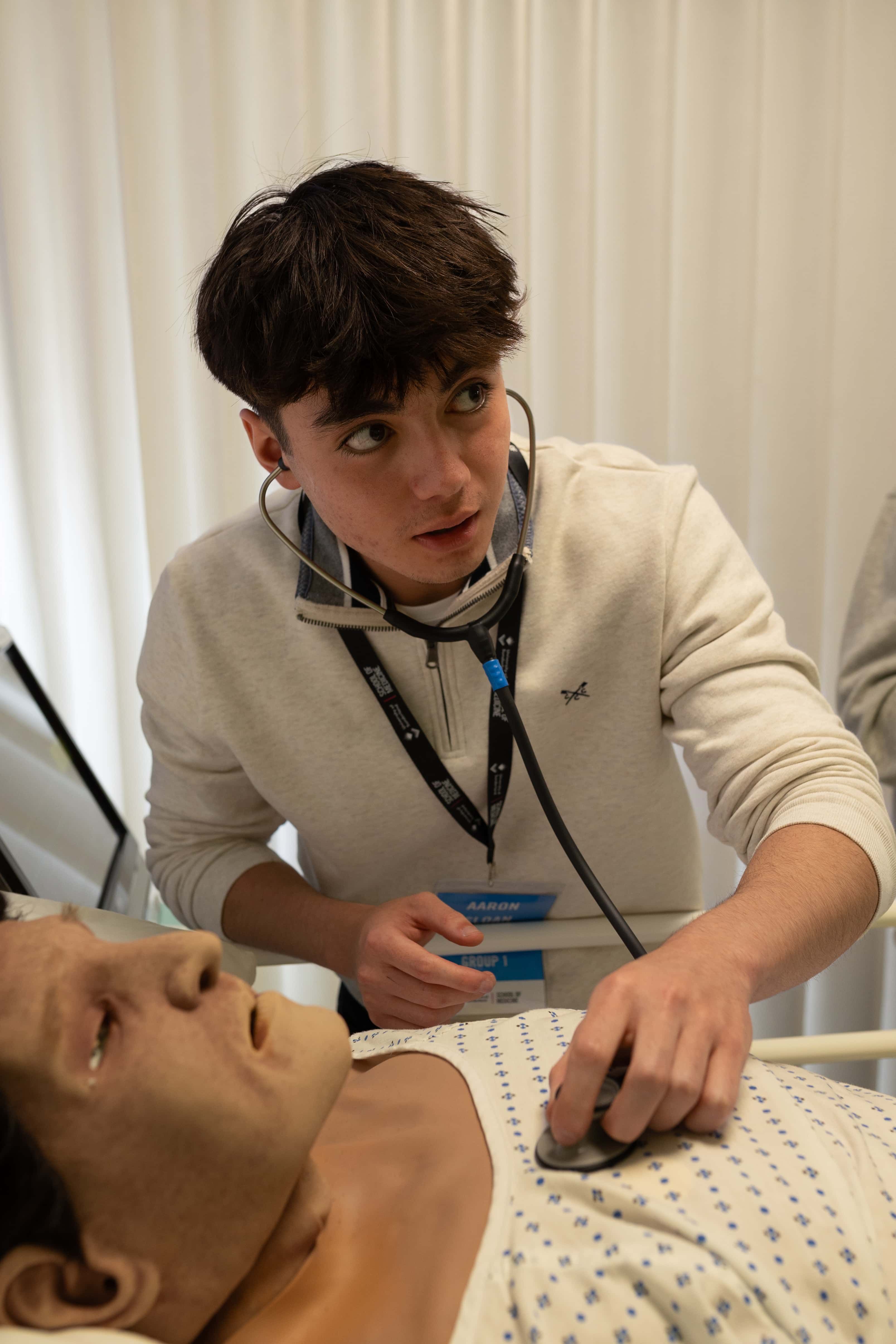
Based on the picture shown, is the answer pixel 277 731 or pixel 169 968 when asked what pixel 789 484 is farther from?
pixel 169 968

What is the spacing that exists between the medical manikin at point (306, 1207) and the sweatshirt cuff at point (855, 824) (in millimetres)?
272

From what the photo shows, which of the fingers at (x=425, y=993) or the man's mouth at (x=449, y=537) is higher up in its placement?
the man's mouth at (x=449, y=537)

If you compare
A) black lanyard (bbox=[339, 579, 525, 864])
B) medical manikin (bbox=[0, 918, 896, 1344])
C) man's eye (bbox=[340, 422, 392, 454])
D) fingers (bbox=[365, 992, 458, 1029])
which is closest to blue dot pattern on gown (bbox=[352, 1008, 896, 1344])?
medical manikin (bbox=[0, 918, 896, 1344])

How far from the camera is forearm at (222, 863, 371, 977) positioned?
1216mm

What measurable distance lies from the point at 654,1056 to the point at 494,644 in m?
0.64

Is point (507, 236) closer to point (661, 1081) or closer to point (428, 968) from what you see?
point (428, 968)

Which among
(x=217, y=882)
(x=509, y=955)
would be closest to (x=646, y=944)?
(x=509, y=955)

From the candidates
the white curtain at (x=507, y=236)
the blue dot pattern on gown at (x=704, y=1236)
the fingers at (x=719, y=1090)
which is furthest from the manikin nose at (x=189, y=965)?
the white curtain at (x=507, y=236)

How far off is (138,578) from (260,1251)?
1.65 metres

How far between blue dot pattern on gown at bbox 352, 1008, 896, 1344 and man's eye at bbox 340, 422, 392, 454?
66 centimetres

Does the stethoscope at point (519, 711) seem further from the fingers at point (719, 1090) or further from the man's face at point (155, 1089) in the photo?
the man's face at point (155, 1089)

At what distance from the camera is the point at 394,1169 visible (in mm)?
817

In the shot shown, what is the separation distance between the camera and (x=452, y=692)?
1.28 m

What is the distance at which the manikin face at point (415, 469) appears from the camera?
102 centimetres
